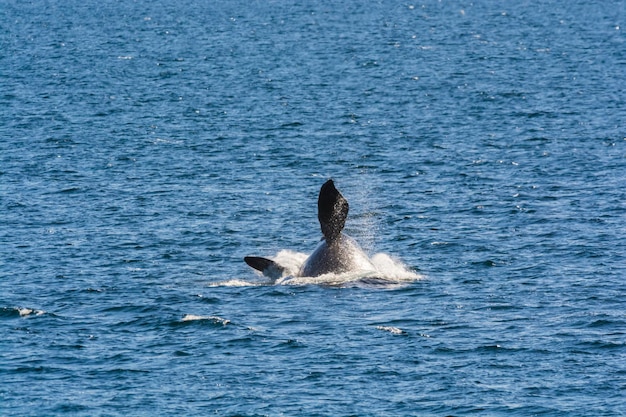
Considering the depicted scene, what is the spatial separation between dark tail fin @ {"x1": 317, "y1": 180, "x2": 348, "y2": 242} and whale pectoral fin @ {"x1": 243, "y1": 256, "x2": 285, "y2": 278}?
236cm

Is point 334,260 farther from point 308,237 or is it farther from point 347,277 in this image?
point 308,237

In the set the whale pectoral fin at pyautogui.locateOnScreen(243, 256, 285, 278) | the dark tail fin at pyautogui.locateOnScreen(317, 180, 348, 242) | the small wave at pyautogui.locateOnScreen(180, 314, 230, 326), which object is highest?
the dark tail fin at pyautogui.locateOnScreen(317, 180, 348, 242)

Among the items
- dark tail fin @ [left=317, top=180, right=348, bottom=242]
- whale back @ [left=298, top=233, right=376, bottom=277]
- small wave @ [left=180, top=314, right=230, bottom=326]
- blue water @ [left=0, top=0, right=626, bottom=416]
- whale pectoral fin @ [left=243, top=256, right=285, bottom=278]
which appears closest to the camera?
blue water @ [left=0, top=0, right=626, bottom=416]

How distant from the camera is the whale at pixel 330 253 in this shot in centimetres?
3900

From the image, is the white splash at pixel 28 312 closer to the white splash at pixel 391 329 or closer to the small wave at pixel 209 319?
the small wave at pixel 209 319

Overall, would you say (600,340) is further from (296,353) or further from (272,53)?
(272,53)

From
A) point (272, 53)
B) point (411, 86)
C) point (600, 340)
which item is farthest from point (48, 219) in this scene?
point (272, 53)

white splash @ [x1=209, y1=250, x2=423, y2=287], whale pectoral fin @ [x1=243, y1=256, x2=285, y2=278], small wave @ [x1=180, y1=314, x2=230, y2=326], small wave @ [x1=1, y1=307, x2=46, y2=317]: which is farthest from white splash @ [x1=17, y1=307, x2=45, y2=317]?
whale pectoral fin @ [x1=243, y1=256, x2=285, y2=278]

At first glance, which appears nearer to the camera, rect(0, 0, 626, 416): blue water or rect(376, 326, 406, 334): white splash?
rect(0, 0, 626, 416): blue water

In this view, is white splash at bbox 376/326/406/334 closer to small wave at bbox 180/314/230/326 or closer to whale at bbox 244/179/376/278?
small wave at bbox 180/314/230/326

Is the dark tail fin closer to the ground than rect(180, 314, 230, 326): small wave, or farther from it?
farther from it

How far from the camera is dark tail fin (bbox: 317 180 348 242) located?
128 ft

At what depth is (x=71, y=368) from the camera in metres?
32.2

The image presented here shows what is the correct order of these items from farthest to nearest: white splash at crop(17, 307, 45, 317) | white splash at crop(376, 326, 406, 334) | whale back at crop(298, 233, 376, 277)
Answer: whale back at crop(298, 233, 376, 277) < white splash at crop(17, 307, 45, 317) < white splash at crop(376, 326, 406, 334)
